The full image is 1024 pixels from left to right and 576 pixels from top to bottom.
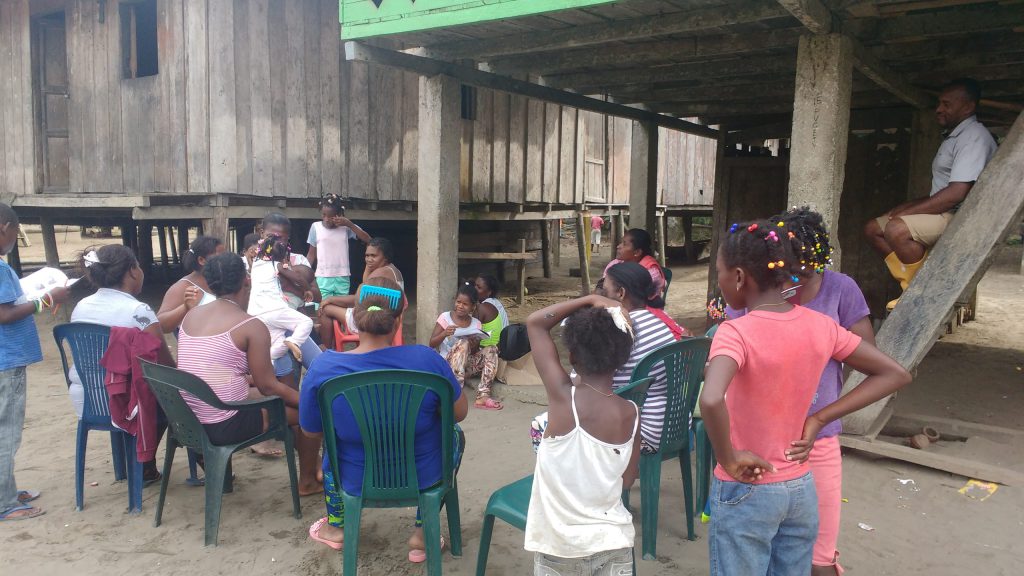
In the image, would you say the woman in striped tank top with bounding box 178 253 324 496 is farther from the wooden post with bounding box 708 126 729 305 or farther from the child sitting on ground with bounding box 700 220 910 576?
the wooden post with bounding box 708 126 729 305

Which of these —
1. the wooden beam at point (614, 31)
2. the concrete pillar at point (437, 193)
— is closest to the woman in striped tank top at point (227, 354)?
the concrete pillar at point (437, 193)

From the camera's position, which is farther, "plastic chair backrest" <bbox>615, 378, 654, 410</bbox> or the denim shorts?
"plastic chair backrest" <bbox>615, 378, 654, 410</bbox>

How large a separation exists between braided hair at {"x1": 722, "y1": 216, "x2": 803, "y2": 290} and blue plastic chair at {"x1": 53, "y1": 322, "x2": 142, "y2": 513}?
3.37 metres

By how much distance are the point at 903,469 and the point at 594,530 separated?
310 cm

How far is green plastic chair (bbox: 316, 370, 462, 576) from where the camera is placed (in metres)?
2.93

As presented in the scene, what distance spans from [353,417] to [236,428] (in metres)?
1.03

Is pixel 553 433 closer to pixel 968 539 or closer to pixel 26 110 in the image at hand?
pixel 968 539

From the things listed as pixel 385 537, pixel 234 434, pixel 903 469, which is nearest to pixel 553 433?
pixel 385 537

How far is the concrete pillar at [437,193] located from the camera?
6.85m

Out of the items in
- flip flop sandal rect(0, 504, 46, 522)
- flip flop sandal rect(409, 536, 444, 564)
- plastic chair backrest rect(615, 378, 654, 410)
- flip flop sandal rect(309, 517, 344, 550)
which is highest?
plastic chair backrest rect(615, 378, 654, 410)

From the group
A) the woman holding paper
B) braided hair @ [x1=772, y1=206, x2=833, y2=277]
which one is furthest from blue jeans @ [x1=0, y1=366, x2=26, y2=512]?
braided hair @ [x1=772, y1=206, x2=833, y2=277]

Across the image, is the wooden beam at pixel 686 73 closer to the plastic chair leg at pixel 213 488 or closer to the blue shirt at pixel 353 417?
the blue shirt at pixel 353 417

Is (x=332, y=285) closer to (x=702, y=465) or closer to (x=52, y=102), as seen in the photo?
(x=702, y=465)

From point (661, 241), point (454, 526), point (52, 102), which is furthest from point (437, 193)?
point (661, 241)
